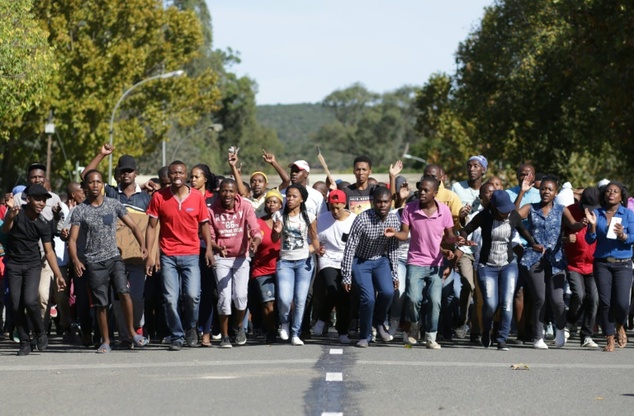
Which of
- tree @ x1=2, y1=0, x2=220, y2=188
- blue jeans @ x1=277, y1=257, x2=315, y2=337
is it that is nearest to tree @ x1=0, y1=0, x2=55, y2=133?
blue jeans @ x1=277, y1=257, x2=315, y2=337

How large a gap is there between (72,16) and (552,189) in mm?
32980

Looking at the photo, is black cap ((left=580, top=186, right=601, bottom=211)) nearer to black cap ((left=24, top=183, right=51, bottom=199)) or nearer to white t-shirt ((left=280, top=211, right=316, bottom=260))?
white t-shirt ((left=280, top=211, right=316, bottom=260))

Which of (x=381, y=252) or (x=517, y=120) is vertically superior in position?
(x=517, y=120)


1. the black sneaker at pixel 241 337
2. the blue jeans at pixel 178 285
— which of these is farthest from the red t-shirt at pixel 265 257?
the blue jeans at pixel 178 285

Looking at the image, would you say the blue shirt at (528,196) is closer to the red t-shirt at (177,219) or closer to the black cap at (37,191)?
the red t-shirt at (177,219)

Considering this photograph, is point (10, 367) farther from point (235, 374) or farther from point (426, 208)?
point (426, 208)

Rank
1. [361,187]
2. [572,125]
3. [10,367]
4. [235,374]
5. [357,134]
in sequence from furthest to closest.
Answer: [357,134] → [572,125] → [361,187] → [10,367] → [235,374]

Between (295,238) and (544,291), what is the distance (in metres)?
2.74

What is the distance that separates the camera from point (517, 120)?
46.1m

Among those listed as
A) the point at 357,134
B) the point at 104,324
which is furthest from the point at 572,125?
the point at 357,134

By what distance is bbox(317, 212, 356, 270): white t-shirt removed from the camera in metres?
15.8

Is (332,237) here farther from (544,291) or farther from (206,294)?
(544,291)

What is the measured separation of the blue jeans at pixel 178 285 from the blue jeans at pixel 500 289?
299cm

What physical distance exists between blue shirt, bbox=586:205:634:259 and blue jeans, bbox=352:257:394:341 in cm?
223
